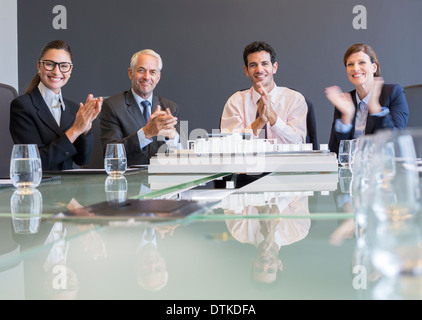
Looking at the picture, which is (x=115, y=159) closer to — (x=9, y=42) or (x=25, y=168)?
(x=25, y=168)

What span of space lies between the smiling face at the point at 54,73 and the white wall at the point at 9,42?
2.10 meters

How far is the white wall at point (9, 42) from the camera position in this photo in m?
4.46

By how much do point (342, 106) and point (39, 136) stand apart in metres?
1.83

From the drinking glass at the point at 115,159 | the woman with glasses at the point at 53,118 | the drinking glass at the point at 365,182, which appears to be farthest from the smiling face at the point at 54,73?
the drinking glass at the point at 365,182

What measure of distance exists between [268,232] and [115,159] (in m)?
0.93

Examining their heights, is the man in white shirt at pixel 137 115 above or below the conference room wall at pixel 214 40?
below

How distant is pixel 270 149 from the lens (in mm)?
1811

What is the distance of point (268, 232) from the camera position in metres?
0.61

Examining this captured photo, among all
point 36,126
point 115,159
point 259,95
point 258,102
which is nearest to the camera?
point 115,159

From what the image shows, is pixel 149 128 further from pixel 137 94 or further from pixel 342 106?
pixel 342 106

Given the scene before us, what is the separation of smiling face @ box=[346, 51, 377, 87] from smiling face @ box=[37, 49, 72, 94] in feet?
5.87

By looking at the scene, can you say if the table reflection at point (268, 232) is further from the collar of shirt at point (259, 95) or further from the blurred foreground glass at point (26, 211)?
the collar of shirt at point (259, 95)

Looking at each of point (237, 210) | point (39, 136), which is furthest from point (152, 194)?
point (39, 136)

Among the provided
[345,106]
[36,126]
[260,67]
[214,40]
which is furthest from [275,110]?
[36,126]
